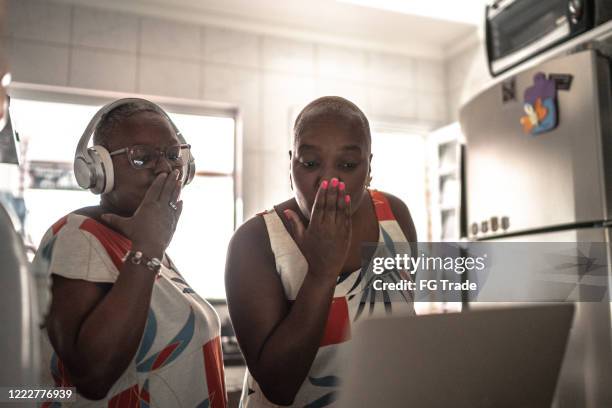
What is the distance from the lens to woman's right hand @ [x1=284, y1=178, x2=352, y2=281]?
2.15ft

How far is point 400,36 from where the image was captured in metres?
3.20

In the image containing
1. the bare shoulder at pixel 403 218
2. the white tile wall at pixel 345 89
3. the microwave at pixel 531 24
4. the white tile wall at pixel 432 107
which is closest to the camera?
the bare shoulder at pixel 403 218

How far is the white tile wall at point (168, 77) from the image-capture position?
2762 millimetres

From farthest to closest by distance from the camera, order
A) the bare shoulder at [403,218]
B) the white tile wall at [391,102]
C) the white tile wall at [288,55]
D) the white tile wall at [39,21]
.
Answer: the white tile wall at [391,102], the white tile wall at [288,55], the white tile wall at [39,21], the bare shoulder at [403,218]

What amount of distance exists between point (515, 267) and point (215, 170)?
2.39 m

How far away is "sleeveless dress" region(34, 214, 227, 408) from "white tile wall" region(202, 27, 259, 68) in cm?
237

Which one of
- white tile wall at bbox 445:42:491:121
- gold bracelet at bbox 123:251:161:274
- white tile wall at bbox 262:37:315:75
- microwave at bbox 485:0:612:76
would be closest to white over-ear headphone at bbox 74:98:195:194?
gold bracelet at bbox 123:251:161:274

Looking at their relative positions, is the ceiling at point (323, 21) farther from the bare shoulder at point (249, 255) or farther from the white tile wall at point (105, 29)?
the bare shoulder at point (249, 255)

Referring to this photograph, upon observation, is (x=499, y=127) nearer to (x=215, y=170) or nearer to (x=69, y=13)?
(x=215, y=170)

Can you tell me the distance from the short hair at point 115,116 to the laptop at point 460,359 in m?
0.48

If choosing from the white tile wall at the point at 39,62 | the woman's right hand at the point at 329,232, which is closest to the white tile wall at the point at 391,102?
the white tile wall at the point at 39,62

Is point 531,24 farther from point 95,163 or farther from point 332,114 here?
point 95,163

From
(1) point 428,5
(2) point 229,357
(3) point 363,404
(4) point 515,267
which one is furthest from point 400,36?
(3) point 363,404

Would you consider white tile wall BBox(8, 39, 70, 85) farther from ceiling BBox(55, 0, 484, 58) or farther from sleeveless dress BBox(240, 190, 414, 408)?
sleeveless dress BBox(240, 190, 414, 408)
